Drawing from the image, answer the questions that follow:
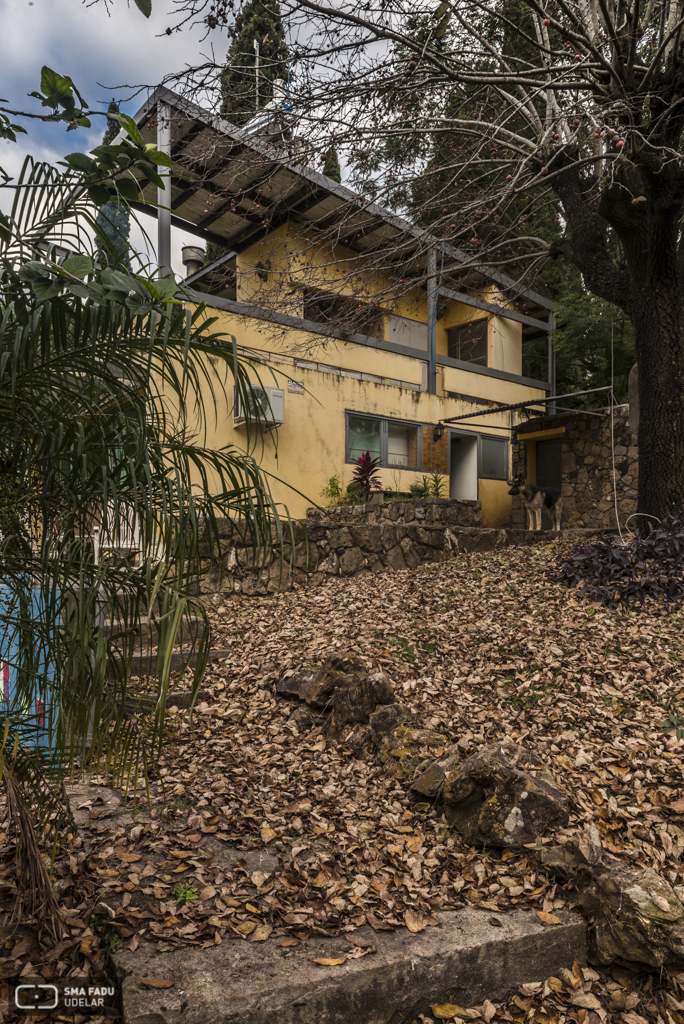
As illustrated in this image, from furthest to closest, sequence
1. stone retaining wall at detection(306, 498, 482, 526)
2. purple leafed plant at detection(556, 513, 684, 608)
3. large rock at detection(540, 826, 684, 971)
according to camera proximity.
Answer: stone retaining wall at detection(306, 498, 482, 526)
purple leafed plant at detection(556, 513, 684, 608)
large rock at detection(540, 826, 684, 971)

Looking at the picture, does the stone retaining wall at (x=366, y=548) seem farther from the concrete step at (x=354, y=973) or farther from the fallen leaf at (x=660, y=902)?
the fallen leaf at (x=660, y=902)

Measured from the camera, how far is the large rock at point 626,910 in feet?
8.66

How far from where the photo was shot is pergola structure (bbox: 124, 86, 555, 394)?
6.48 m

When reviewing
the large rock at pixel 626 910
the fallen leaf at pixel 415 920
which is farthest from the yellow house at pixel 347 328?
the large rock at pixel 626 910

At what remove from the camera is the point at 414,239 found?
7559 mm

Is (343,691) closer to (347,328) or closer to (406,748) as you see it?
(406,748)

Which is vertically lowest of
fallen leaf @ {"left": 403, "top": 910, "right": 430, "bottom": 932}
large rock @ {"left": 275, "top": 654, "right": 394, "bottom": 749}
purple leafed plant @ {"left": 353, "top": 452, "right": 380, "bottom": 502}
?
fallen leaf @ {"left": 403, "top": 910, "right": 430, "bottom": 932}

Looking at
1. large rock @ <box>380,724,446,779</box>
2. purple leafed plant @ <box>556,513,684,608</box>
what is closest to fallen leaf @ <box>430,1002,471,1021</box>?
large rock @ <box>380,724,446,779</box>

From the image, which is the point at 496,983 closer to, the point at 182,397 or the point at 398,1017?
the point at 398,1017

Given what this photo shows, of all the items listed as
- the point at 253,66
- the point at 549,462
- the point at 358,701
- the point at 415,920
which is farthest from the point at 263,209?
the point at 549,462

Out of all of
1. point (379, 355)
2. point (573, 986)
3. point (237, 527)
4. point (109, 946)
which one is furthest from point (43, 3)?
point (379, 355)

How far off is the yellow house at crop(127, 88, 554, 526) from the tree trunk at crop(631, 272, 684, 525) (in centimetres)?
243

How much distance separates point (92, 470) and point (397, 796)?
2.97 metres

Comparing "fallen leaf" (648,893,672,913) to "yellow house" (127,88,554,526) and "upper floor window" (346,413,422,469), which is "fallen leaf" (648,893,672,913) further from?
"upper floor window" (346,413,422,469)
